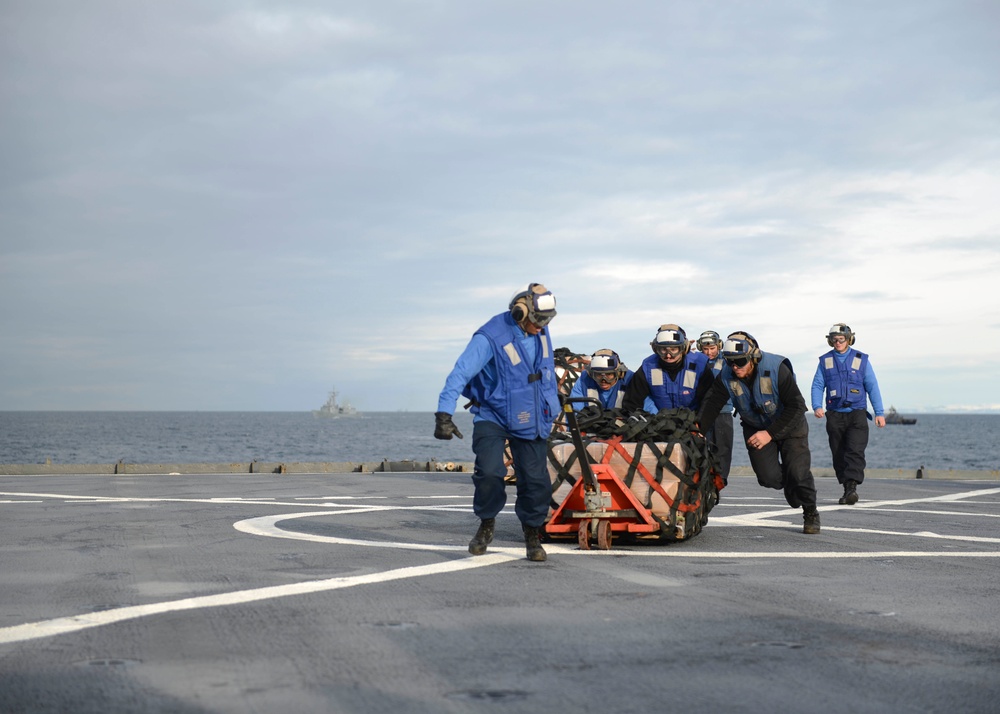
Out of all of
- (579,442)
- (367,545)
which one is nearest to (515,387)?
Result: (579,442)

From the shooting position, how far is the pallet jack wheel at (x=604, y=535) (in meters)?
9.30

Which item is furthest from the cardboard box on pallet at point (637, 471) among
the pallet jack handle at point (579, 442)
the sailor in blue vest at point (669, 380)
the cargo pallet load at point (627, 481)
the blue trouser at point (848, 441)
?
the blue trouser at point (848, 441)

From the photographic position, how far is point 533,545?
8.70m

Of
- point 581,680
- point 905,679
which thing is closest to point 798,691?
point 905,679

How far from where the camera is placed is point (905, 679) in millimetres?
4703

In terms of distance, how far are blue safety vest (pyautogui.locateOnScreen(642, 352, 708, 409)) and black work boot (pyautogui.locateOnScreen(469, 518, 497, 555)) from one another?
358 cm

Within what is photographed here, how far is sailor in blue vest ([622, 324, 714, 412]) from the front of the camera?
11.9 meters

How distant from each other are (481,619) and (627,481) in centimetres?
383

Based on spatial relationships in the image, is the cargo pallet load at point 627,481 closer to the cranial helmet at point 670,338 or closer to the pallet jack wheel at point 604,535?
the pallet jack wheel at point 604,535

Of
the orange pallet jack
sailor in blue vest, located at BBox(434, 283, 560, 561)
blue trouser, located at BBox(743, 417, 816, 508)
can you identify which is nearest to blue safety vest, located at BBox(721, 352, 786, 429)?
blue trouser, located at BBox(743, 417, 816, 508)

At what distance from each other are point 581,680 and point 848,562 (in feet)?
15.3

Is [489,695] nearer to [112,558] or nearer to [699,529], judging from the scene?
[112,558]

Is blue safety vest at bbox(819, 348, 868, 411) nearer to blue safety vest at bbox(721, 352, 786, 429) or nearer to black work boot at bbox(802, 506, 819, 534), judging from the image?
blue safety vest at bbox(721, 352, 786, 429)

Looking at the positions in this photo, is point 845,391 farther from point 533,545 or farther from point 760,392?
point 533,545
